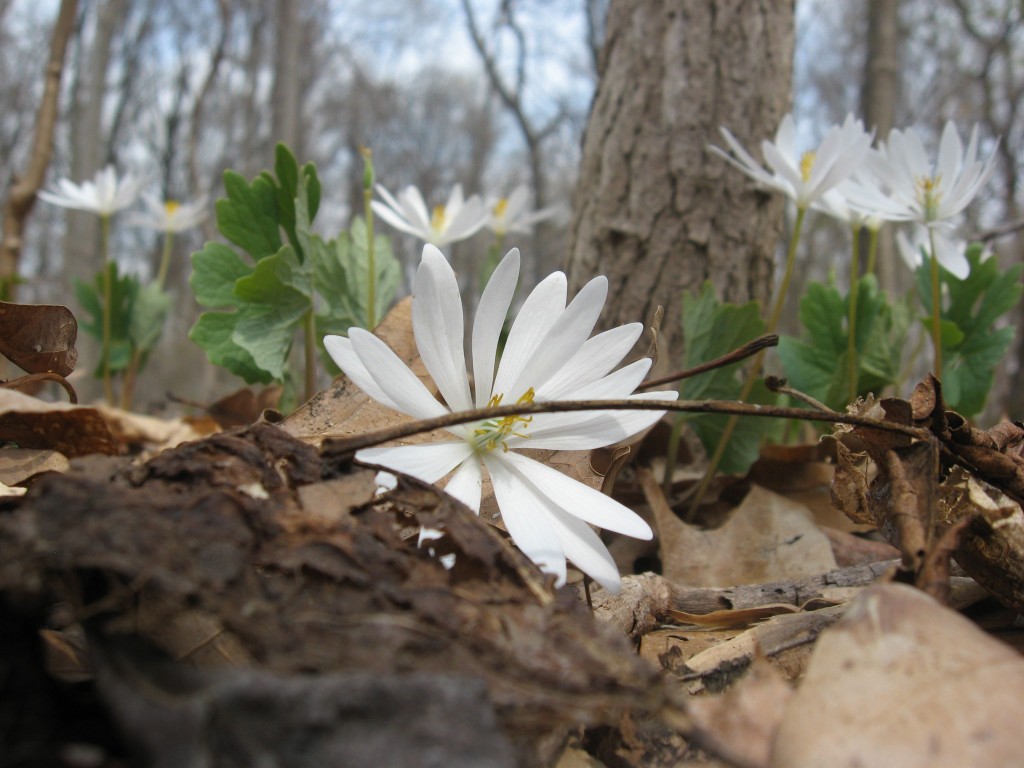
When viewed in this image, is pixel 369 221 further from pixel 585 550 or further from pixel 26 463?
pixel 585 550

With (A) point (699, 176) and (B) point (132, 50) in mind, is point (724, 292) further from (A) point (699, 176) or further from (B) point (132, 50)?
(B) point (132, 50)

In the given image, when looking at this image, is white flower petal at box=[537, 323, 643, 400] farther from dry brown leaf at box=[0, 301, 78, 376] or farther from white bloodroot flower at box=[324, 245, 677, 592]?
dry brown leaf at box=[0, 301, 78, 376]

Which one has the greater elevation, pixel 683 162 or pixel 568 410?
pixel 683 162

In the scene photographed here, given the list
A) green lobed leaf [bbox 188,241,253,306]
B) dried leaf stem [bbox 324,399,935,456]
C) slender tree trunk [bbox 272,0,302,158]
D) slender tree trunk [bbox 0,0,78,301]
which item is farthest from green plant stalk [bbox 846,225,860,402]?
slender tree trunk [bbox 272,0,302,158]

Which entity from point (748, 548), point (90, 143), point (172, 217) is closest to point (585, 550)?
point (748, 548)

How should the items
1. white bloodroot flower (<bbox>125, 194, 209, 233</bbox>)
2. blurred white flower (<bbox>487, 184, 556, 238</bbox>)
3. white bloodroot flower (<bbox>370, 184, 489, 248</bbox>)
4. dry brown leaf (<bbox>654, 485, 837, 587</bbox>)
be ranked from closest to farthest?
dry brown leaf (<bbox>654, 485, 837, 587</bbox>) → white bloodroot flower (<bbox>370, 184, 489, 248</bbox>) → blurred white flower (<bbox>487, 184, 556, 238</bbox>) → white bloodroot flower (<bbox>125, 194, 209, 233</bbox>)

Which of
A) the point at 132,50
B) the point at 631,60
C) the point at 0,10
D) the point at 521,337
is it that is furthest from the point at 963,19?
the point at 0,10
